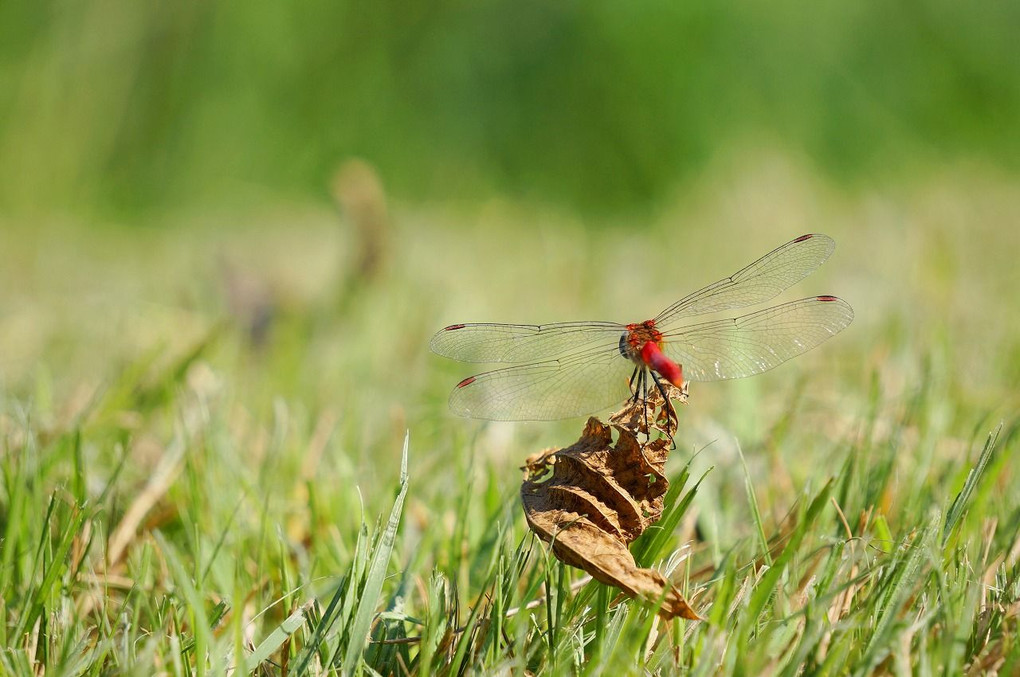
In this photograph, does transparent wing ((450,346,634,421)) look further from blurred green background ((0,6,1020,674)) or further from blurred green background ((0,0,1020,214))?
blurred green background ((0,0,1020,214))

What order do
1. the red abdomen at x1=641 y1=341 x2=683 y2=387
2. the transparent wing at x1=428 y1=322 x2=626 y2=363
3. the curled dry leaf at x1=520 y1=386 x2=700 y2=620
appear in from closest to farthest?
the curled dry leaf at x1=520 y1=386 x2=700 y2=620 → the red abdomen at x1=641 y1=341 x2=683 y2=387 → the transparent wing at x1=428 y1=322 x2=626 y2=363

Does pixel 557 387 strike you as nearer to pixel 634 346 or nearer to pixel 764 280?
pixel 634 346

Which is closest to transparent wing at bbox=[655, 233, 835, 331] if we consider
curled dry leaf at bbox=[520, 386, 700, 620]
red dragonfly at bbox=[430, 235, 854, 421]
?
red dragonfly at bbox=[430, 235, 854, 421]

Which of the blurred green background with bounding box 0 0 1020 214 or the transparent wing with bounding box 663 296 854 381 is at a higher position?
the blurred green background with bounding box 0 0 1020 214

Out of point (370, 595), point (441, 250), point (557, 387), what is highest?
point (441, 250)

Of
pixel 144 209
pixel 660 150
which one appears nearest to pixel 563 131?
pixel 660 150

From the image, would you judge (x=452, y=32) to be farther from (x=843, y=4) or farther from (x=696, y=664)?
(x=696, y=664)

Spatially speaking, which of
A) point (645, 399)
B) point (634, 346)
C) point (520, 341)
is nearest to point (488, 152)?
point (520, 341)
